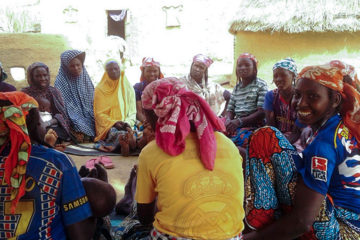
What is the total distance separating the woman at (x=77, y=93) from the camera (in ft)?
16.5

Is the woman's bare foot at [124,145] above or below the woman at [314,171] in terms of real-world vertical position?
below

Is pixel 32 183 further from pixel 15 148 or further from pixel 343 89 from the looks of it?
pixel 343 89

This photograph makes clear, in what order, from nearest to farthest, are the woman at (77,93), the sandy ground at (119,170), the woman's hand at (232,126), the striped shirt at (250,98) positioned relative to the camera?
the sandy ground at (119,170), the woman's hand at (232,126), the striped shirt at (250,98), the woman at (77,93)

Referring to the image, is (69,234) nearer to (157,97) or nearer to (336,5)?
(157,97)

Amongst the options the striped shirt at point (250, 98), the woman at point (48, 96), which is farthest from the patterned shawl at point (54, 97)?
the striped shirt at point (250, 98)

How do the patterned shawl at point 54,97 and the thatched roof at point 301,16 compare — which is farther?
the thatched roof at point 301,16

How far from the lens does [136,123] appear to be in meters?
5.18

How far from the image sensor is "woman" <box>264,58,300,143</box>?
141 inches

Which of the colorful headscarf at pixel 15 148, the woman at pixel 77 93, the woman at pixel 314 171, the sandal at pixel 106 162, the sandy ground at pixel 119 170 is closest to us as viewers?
the colorful headscarf at pixel 15 148

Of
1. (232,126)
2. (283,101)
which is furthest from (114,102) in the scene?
(283,101)

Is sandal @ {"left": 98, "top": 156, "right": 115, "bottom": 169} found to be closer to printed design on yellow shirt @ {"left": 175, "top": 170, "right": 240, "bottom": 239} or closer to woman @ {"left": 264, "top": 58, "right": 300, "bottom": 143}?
woman @ {"left": 264, "top": 58, "right": 300, "bottom": 143}

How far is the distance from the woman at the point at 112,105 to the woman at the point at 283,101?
216cm

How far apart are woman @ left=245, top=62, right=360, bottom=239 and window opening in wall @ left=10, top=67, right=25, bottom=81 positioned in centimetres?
686

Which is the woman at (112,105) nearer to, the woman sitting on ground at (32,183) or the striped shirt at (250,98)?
the striped shirt at (250,98)
